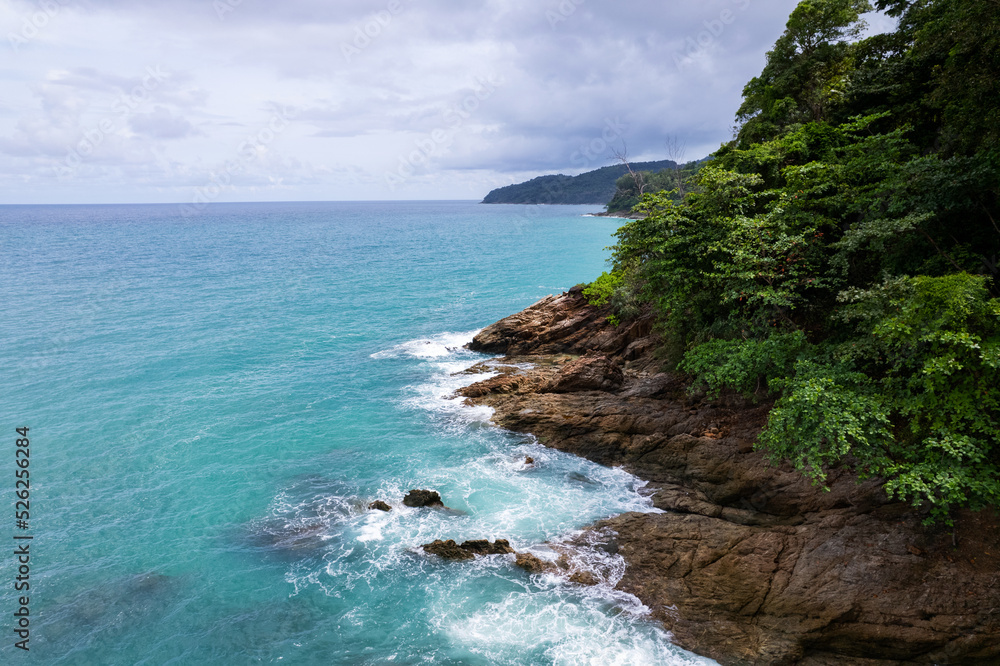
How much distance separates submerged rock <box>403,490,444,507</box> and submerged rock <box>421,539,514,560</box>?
2693mm

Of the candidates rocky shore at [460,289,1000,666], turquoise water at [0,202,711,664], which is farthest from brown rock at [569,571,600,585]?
rocky shore at [460,289,1000,666]

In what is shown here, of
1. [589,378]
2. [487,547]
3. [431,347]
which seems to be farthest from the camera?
[431,347]

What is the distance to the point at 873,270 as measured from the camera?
62.3ft

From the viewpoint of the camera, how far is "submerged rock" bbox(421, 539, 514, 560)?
17.3 meters

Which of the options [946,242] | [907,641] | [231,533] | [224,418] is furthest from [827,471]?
[224,418]

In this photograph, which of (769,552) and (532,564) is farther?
(532,564)

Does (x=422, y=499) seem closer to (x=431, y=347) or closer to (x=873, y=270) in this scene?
(x=873, y=270)

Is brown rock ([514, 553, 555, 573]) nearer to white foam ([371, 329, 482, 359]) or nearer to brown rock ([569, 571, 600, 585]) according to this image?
brown rock ([569, 571, 600, 585])

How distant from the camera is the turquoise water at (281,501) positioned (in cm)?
1456

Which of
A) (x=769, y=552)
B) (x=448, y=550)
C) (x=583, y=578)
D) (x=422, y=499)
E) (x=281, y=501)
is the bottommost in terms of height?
(x=281, y=501)

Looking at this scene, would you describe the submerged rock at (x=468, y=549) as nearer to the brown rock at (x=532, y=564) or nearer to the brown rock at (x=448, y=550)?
the brown rock at (x=448, y=550)

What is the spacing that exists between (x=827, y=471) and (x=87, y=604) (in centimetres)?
2446

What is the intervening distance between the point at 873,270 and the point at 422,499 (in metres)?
19.7

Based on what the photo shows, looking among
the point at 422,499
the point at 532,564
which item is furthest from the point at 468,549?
the point at 422,499
